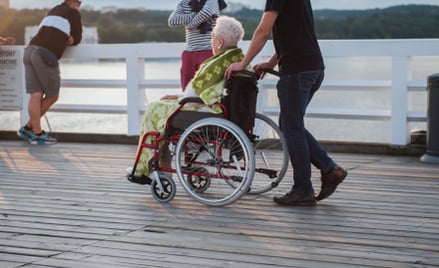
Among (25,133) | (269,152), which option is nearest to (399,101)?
(269,152)

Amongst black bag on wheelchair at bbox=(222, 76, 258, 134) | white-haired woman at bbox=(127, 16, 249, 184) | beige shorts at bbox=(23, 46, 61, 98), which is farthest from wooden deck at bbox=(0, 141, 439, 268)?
beige shorts at bbox=(23, 46, 61, 98)

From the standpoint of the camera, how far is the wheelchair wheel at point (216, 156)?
4.93m

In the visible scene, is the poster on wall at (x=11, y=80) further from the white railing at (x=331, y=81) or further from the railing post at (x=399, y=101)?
the railing post at (x=399, y=101)

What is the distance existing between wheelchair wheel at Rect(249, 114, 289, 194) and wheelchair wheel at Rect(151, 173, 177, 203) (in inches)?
19.8

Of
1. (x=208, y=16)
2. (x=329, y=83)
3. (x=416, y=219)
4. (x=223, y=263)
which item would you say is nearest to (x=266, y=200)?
(x=416, y=219)

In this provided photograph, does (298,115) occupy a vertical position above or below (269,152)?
above

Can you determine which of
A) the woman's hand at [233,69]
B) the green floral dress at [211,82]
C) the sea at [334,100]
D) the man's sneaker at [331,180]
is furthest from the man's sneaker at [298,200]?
the sea at [334,100]

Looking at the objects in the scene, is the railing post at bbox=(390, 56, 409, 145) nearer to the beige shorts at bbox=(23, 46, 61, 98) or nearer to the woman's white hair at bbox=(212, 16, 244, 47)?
the woman's white hair at bbox=(212, 16, 244, 47)

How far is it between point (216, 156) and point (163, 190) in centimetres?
40

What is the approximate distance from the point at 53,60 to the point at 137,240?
14.5 feet

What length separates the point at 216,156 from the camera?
5102 mm

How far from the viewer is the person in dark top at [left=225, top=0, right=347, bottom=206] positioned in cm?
496

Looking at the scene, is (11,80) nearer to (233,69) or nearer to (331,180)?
(233,69)

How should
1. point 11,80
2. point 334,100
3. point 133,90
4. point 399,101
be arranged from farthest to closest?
point 334,100
point 11,80
point 133,90
point 399,101
